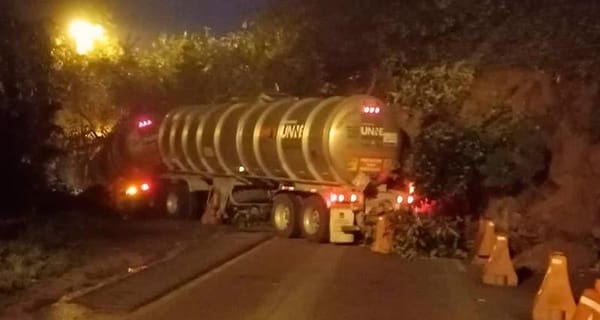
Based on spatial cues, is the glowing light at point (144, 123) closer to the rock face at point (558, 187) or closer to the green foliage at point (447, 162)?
the rock face at point (558, 187)

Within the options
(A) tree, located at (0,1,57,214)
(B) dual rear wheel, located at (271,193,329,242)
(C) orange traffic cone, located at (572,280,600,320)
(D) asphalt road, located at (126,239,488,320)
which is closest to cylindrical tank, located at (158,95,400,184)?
(B) dual rear wheel, located at (271,193,329,242)

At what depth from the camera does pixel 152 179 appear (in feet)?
98.5

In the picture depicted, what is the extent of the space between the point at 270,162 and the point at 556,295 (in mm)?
12121

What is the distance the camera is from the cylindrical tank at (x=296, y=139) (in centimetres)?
2127

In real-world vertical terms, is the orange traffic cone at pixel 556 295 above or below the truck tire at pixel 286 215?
below

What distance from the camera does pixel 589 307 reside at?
32.6ft

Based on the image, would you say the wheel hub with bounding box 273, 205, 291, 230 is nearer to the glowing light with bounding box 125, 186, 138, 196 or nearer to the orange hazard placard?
the orange hazard placard

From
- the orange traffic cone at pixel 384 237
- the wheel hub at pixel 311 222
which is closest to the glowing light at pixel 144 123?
the wheel hub at pixel 311 222

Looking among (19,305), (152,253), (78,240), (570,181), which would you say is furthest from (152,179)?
(19,305)

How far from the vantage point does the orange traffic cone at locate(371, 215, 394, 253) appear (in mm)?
19922

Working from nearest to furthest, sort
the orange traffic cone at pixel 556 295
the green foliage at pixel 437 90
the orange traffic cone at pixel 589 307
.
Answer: the orange traffic cone at pixel 589 307, the orange traffic cone at pixel 556 295, the green foliage at pixel 437 90

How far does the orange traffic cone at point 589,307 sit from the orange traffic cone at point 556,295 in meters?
1.70

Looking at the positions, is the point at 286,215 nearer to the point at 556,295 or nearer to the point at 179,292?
the point at 179,292

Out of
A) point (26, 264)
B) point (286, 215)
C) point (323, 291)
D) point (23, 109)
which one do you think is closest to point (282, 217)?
point (286, 215)
